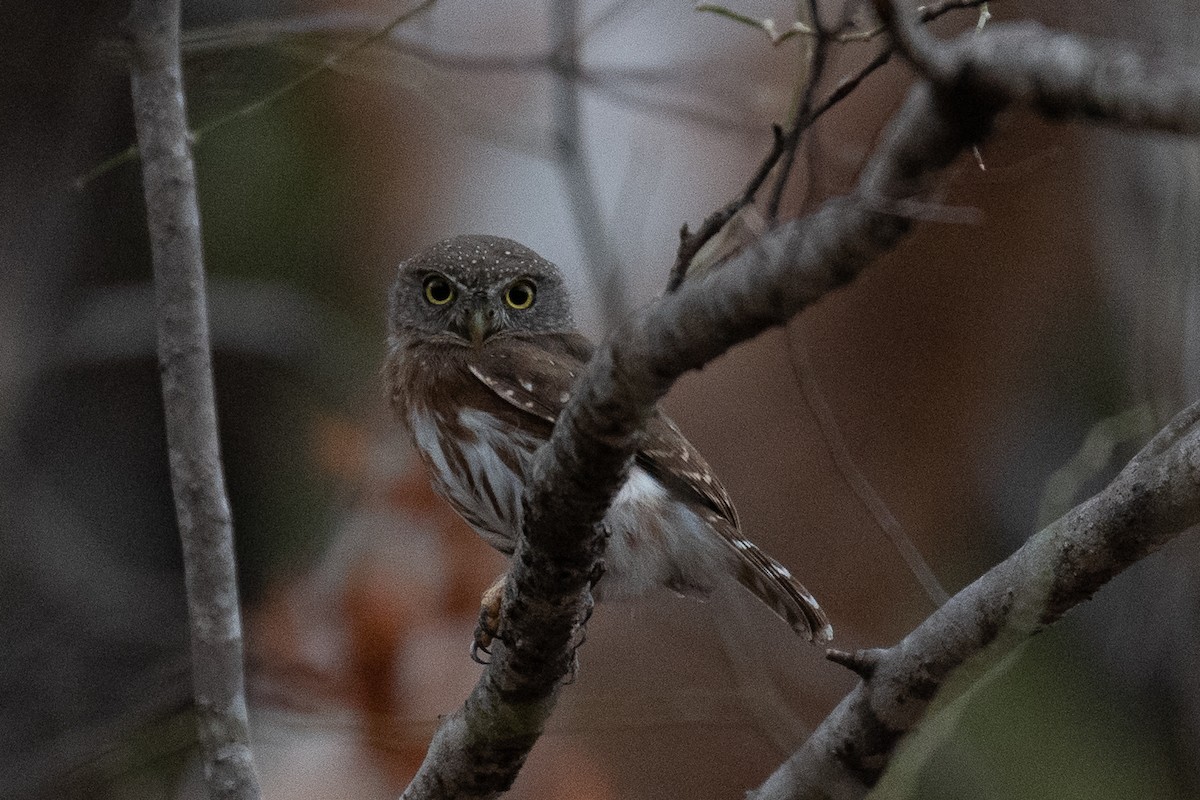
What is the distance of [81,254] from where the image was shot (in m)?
6.78

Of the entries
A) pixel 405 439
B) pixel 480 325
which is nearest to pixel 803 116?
pixel 480 325

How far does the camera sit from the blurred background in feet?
16.8

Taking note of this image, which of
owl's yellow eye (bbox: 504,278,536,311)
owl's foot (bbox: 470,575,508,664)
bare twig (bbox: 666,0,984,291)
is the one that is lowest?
bare twig (bbox: 666,0,984,291)

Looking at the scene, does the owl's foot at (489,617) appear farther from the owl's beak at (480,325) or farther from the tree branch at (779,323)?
the owl's beak at (480,325)

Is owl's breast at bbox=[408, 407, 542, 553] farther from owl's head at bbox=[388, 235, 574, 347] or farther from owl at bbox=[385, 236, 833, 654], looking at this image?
owl's head at bbox=[388, 235, 574, 347]

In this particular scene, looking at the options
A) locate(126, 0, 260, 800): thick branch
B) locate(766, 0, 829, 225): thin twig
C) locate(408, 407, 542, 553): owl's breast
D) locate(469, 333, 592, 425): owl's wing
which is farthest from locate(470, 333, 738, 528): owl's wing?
locate(766, 0, 829, 225): thin twig

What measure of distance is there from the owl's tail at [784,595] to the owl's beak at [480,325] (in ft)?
3.85

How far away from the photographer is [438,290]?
5.04 m

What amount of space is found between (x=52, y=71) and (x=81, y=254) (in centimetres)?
91

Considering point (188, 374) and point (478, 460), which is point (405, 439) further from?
point (188, 374)

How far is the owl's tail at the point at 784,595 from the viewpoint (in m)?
4.21

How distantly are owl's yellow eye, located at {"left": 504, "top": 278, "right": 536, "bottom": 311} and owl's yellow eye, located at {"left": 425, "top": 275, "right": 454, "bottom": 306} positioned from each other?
8.4 inches

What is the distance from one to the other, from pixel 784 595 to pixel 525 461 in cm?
94

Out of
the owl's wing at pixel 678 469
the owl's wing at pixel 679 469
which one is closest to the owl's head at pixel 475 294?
the owl's wing at pixel 679 469
